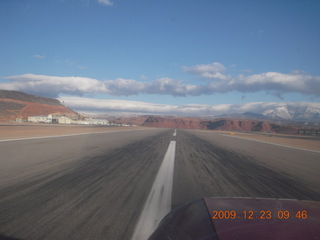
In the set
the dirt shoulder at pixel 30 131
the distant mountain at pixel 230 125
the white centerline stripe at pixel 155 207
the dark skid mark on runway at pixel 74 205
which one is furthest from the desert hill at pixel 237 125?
the dark skid mark on runway at pixel 74 205

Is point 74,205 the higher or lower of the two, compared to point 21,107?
lower

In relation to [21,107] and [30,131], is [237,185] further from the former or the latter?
[21,107]

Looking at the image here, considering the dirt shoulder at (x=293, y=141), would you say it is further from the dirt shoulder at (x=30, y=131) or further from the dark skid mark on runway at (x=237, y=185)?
the dirt shoulder at (x=30, y=131)

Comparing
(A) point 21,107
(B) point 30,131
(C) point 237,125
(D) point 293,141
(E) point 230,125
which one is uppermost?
(A) point 21,107

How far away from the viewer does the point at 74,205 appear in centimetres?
462

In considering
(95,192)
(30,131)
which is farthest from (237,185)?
A: (30,131)

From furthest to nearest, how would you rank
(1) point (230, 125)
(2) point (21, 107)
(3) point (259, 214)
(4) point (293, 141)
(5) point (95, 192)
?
(1) point (230, 125) → (2) point (21, 107) → (4) point (293, 141) → (5) point (95, 192) → (3) point (259, 214)

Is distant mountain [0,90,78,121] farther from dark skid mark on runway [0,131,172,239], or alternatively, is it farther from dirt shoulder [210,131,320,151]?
dark skid mark on runway [0,131,172,239]

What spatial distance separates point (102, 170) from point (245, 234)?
6796 mm

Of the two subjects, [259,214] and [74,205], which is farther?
[74,205]

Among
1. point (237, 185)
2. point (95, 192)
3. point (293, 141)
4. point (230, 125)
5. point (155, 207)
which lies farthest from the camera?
point (230, 125)

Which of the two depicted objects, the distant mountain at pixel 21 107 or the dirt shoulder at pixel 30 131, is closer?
the dirt shoulder at pixel 30 131

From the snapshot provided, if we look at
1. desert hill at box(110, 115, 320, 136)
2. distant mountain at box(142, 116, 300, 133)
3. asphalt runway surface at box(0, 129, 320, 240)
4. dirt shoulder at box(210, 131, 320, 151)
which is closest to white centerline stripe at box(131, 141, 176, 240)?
asphalt runway surface at box(0, 129, 320, 240)

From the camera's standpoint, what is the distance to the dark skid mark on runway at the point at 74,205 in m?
3.54
